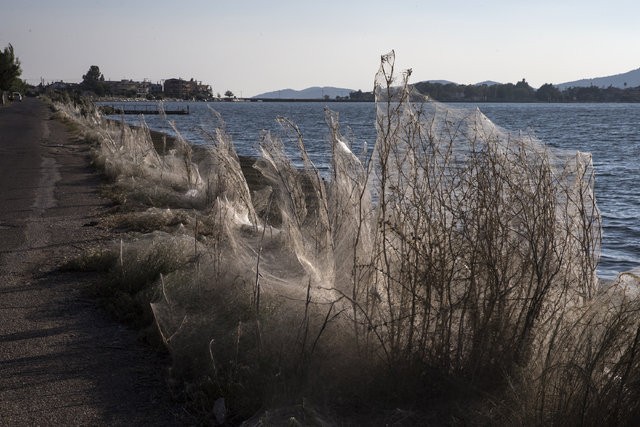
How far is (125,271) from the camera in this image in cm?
807

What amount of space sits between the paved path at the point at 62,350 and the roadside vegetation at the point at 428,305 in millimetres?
316

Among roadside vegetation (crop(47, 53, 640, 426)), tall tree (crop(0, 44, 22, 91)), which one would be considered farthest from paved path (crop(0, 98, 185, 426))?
tall tree (crop(0, 44, 22, 91))

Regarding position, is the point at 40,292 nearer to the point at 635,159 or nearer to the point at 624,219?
the point at 624,219

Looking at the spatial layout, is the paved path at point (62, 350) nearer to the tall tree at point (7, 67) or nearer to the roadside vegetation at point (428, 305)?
the roadside vegetation at point (428, 305)

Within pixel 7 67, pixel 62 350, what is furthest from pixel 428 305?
pixel 7 67

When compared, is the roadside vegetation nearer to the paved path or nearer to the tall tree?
the paved path

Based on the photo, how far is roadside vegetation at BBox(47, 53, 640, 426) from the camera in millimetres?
4715

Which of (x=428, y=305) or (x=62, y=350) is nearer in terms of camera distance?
(x=428, y=305)

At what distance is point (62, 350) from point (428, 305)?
2980 millimetres

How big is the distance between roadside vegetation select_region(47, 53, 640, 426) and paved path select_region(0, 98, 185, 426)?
1.04 feet

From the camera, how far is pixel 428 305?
16.8ft

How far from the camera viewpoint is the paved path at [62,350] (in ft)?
17.5

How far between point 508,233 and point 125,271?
4.20 m

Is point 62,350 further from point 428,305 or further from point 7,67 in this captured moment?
point 7,67
